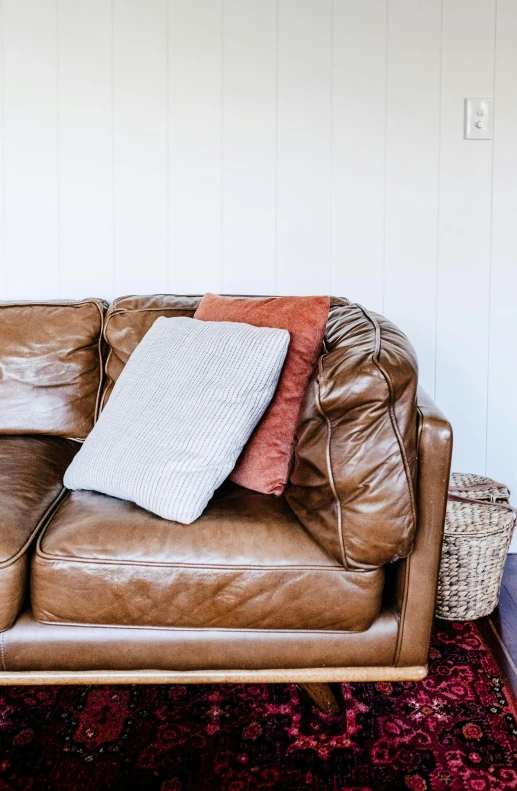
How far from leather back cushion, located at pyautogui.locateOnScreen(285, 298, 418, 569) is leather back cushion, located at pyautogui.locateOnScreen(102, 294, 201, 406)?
0.76m

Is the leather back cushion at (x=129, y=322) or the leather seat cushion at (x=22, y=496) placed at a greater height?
the leather back cushion at (x=129, y=322)

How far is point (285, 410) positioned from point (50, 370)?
807 mm

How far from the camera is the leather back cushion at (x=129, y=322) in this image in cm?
192

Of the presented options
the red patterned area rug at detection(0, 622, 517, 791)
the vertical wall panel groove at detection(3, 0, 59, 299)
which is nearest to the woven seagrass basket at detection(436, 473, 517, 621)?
the red patterned area rug at detection(0, 622, 517, 791)

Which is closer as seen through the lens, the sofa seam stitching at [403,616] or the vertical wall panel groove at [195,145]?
the sofa seam stitching at [403,616]

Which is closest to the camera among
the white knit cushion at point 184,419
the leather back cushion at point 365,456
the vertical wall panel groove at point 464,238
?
the leather back cushion at point 365,456

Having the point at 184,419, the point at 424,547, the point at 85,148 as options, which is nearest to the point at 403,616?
the point at 424,547

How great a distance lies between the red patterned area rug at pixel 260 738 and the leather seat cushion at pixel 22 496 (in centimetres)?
30

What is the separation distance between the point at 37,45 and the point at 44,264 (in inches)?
28.5

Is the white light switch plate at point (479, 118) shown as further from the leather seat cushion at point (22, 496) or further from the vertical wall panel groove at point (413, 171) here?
the leather seat cushion at point (22, 496)

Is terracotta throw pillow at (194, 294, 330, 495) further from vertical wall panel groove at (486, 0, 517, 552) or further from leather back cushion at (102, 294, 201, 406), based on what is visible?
vertical wall panel groove at (486, 0, 517, 552)

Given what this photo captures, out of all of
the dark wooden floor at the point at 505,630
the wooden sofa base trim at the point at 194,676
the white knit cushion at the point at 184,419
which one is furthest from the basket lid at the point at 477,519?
the white knit cushion at the point at 184,419

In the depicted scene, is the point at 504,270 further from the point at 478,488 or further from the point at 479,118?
the point at 478,488

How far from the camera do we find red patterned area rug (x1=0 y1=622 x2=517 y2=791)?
127 centimetres
